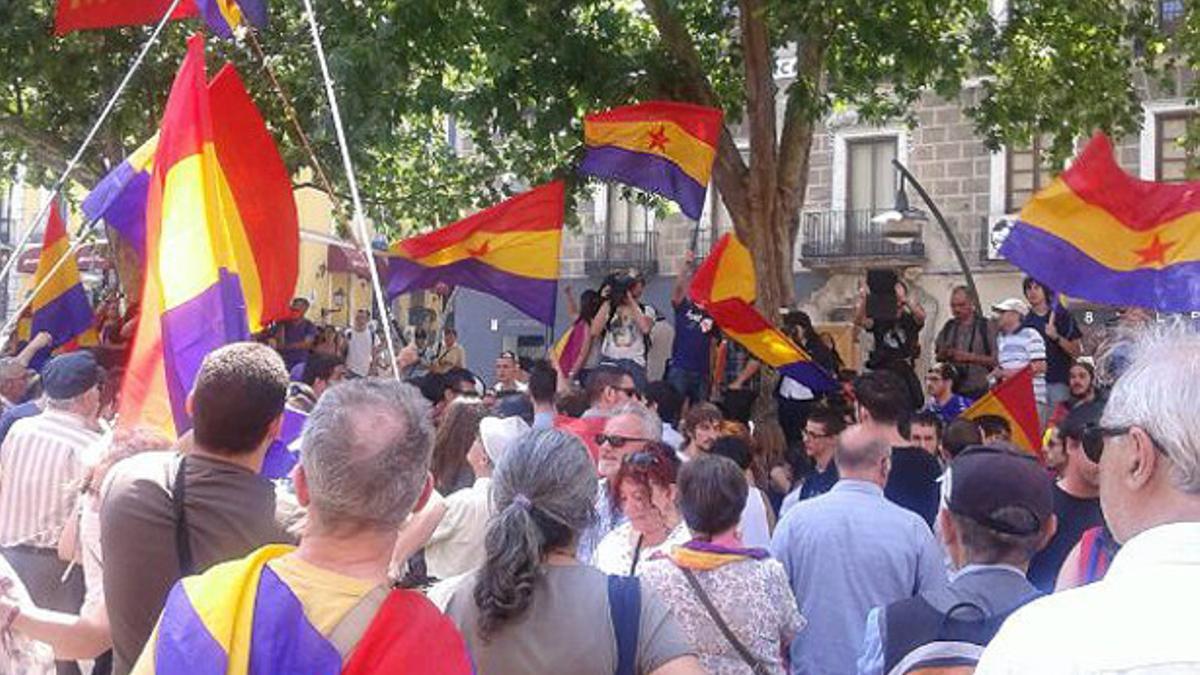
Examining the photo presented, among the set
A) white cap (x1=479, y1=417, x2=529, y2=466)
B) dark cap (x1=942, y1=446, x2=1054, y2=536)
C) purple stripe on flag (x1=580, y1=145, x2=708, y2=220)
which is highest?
purple stripe on flag (x1=580, y1=145, x2=708, y2=220)

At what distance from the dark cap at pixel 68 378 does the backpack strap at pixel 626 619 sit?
3569 millimetres

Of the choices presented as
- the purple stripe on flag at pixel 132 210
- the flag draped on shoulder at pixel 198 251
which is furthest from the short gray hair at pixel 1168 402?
the purple stripe on flag at pixel 132 210

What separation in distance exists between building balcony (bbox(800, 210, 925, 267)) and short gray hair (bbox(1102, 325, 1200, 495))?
27.1m

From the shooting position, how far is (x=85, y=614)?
3.81 metres

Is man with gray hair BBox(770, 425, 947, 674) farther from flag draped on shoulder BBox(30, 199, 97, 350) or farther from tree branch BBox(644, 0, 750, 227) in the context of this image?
tree branch BBox(644, 0, 750, 227)

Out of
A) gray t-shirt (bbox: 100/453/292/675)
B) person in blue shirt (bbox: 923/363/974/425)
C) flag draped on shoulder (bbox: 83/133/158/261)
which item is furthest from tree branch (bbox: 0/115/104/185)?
gray t-shirt (bbox: 100/453/292/675)

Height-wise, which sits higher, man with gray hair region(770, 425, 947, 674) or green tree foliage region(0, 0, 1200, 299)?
green tree foliage region(0, 0, 1200, 299)

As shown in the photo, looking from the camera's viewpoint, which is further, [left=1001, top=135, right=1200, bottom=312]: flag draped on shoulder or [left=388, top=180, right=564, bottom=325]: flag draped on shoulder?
[left=388, top=180, right=564, bottom=325]: flag draped on shoulder

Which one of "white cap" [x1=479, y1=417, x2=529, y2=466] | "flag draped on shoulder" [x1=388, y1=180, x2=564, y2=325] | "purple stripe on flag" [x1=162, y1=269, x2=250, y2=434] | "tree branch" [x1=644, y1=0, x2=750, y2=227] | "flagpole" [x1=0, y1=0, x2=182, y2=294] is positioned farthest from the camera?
"tree branch" [x1=644, y1=0, x2=750, y2=227]

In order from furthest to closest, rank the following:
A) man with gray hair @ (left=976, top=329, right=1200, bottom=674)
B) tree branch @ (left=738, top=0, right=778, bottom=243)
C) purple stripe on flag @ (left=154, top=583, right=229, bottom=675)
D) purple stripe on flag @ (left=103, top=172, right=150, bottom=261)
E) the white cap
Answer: tree branch @ (left=738, top=0, right=778, bottom=243) → purple stripe on flag @ (left=103, top=172, right=150, bottom=261) → the white cap → purple stripe on flag @ (left=154, top=583, right=229, bottom=675) → man with gray hair @ (left=976, top=329, right=1200, bottom=674)

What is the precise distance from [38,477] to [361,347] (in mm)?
12043

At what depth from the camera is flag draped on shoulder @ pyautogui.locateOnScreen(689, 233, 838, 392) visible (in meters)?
11.3

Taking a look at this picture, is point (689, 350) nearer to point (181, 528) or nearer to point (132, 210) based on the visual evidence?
point (132, 210)

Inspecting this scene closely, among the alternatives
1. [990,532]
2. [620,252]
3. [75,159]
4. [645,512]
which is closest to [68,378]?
[75,159]
